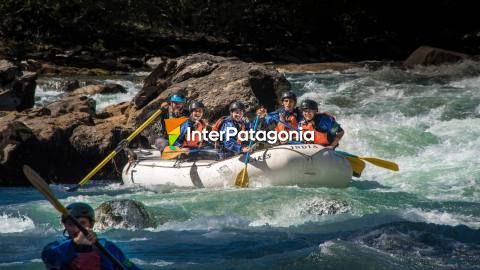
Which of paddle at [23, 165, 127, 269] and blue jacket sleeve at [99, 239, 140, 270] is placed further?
blue jacket sleeve at [99, 239, 140, 270]

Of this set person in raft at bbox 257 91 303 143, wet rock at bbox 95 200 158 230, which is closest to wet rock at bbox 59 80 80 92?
person in raft at bbox 257 91 303 143

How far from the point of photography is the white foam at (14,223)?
30.0 feet

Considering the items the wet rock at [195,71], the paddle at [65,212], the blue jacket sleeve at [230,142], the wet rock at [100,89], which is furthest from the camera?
the wet rock at [100,89]

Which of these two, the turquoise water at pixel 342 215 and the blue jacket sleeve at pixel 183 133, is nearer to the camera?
the turquoise water at pixel 342 215

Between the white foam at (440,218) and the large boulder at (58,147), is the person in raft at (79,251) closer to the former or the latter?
the white foam at (440,218)

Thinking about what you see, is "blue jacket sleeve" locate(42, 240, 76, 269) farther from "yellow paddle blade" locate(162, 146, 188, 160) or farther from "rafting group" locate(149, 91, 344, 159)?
"yellow paddle blade" locate(162, 146, 188, 160)

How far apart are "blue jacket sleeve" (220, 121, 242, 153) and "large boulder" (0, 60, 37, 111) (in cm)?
637

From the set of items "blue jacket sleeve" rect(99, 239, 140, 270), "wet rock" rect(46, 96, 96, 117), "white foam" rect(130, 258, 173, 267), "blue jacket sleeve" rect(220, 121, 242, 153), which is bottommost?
"white foam" rect(130, 258, 173, 267)

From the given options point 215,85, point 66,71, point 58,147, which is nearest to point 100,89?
point 66,71

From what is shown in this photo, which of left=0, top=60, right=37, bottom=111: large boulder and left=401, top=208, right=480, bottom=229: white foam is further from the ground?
left=0, top=60, right=37, bottom=111: large boulder

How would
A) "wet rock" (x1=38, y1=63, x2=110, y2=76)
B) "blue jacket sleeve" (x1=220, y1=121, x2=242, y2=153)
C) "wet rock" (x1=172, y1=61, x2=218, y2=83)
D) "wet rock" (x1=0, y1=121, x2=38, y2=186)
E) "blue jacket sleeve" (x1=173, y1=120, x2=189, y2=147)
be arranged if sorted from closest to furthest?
1. "blue jacket sleeve" (x1=220, y1=121, x2=242, y2=153)
2. "blue jacket sleeve" (x1=173, y1=120, x2=189, y2=147)
3. "wet rock" (x1=0, y1=121, x2=38, y2=186)
4. "wet rock" (x1=172, y1=61, x2=218, y2=83)
5. "wet rock" (x1=38, y1=63, x2=110, y2=76)

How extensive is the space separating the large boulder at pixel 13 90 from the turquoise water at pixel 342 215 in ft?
16.0

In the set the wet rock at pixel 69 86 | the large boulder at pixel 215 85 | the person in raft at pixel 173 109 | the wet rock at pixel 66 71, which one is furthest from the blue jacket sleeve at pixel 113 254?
the wet rock at pixel 66 71

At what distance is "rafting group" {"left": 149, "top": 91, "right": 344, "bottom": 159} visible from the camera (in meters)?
11.5
